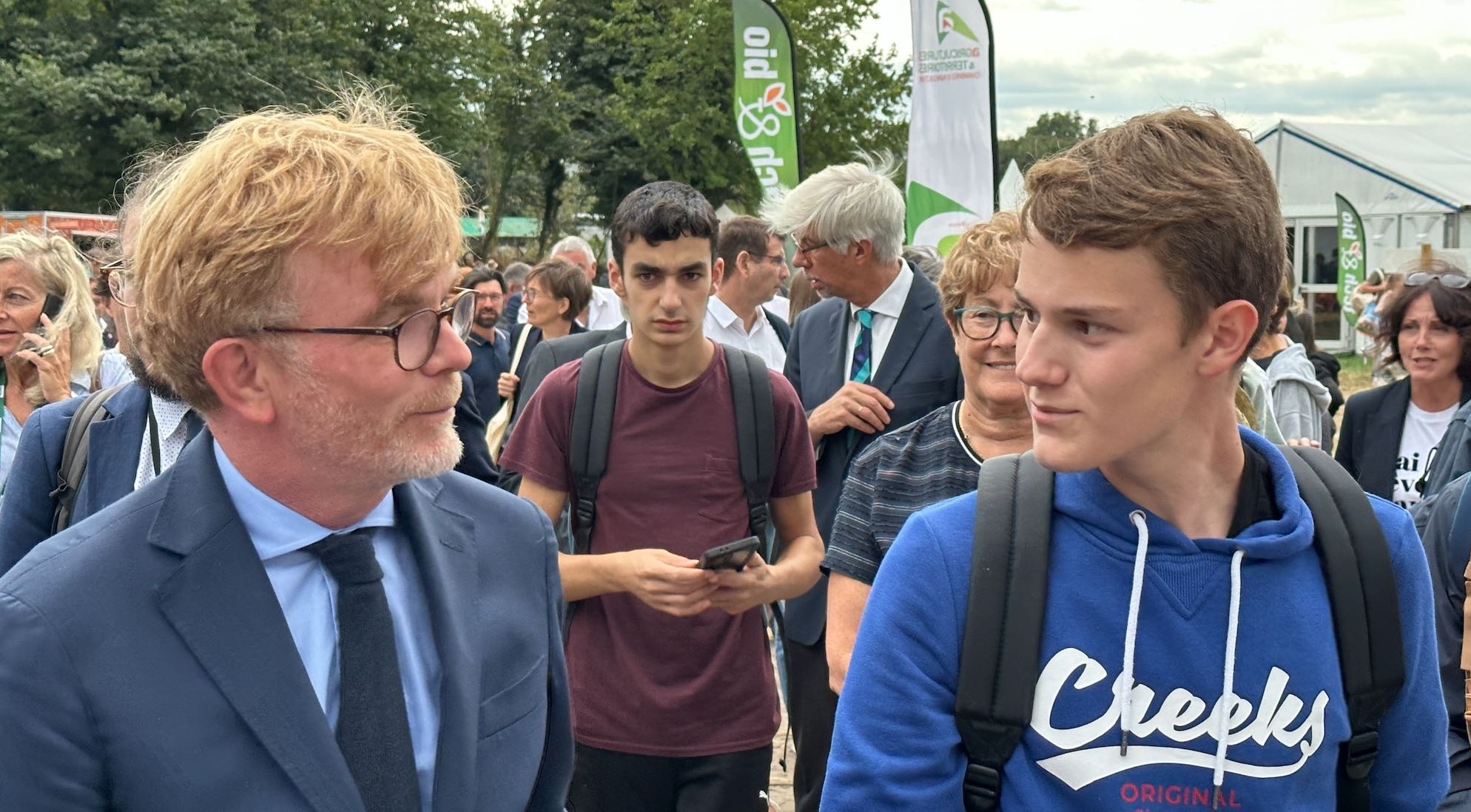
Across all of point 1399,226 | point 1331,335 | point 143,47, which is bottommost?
point 1331,335

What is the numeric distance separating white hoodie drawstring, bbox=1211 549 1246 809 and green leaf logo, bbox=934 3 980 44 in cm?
766

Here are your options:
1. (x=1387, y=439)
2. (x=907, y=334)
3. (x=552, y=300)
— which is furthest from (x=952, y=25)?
(x=907, y=334)

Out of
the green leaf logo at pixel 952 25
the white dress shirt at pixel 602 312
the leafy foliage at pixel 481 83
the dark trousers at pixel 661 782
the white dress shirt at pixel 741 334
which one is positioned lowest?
the dark trousers at pixel 661 782

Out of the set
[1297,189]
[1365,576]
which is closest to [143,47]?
[1297,189]

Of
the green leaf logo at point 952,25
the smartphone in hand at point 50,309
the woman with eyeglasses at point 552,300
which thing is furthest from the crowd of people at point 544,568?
the green leaf logo at point 952,25

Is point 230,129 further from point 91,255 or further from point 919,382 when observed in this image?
point 919,382

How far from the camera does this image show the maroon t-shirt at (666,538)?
12.6 ft

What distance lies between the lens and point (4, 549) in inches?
114

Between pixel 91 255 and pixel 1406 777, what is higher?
pixel 91 255

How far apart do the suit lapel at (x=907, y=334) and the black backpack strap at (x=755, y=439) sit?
22.5 inches

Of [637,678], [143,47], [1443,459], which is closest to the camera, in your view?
[637,678]

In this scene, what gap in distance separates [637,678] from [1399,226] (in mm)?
26198

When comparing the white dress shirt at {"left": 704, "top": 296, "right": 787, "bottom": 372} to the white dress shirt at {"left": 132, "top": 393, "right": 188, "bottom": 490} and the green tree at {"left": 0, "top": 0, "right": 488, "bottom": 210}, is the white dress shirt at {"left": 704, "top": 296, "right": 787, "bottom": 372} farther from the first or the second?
the green tree at {"left": 0, "top": 0, "right": 488, "bottom": 210}

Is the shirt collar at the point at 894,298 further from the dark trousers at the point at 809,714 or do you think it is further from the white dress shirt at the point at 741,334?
the white dress shirt at the point at 741,334
